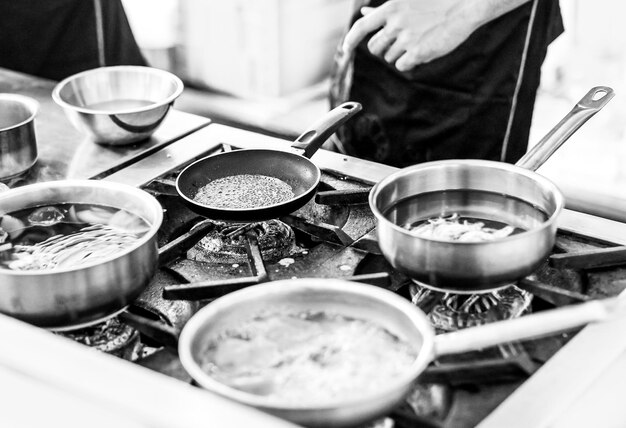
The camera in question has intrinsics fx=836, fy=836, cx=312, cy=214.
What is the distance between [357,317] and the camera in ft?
3.50

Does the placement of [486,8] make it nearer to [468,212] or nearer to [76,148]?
[468,212]

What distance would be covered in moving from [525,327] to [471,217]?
1.32 feet

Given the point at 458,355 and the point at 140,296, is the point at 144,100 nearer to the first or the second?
the point at 140,296

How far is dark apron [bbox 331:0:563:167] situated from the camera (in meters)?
2.12

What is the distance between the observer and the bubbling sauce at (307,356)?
3.07ft

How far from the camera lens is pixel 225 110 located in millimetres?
3957

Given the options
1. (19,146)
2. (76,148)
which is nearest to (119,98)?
(76,148)

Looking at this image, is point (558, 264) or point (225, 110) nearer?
point (558, 264)

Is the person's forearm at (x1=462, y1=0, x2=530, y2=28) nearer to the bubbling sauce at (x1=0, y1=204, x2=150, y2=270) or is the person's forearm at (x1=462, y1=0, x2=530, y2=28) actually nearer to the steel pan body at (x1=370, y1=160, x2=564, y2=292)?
the steel pan body at (x1=370, y1=160, x2=564, y2=292)

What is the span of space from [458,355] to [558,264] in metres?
0.27

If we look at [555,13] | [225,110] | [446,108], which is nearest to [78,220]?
[446,108]

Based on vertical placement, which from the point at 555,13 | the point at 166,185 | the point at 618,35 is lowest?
the point at 618,35

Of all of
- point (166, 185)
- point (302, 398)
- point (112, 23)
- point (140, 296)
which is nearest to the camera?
point (302, 398)

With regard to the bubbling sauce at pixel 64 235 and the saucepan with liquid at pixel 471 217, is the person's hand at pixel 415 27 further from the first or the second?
the bubbling sauce at pixel 64 235
